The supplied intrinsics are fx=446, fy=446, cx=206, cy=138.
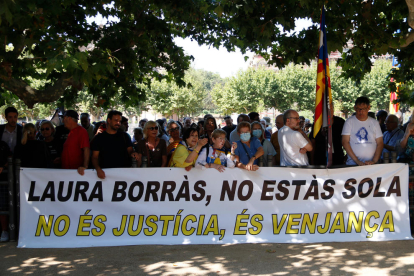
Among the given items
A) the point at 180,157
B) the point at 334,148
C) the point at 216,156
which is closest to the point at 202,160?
the point at 216,156

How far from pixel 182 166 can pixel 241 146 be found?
3.21 feet

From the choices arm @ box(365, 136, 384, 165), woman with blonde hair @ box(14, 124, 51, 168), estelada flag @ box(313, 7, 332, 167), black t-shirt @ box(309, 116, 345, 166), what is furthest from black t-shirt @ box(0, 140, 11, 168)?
arm @ box(365, 136, 384, 165)

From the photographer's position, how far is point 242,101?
60094 mm

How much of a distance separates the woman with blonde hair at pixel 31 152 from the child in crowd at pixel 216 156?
8.15 ft

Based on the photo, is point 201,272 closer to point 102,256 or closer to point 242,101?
point 102,256

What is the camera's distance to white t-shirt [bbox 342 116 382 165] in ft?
21.8

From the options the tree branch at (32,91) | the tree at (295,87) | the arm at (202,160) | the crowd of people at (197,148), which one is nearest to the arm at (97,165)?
the crowd of people at (197,148)

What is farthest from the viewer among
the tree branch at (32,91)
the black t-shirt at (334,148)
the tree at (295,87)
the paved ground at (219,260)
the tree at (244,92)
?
the tree at (244,92)

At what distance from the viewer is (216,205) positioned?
20.8ft

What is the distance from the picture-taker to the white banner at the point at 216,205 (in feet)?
20.5

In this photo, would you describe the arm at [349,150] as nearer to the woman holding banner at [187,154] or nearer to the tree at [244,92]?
the woman holding banner at [187,154]

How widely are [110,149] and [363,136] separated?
148 inches

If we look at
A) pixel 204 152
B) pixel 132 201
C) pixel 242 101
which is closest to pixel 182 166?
pixel 204 152

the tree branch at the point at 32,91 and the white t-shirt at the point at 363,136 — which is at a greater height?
the tree branch at the point at 32,91
